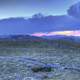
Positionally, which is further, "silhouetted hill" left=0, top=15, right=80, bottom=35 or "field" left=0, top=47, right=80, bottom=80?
"silhouetted hill" left=0, top=15, right=80, bottom=35

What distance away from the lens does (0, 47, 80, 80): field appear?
3180 mm

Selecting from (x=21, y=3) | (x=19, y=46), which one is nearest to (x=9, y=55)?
(x=19, y=46)

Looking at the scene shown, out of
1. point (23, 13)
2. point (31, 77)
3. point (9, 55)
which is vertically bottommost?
point (31, 77)

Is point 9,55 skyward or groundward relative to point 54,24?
groundward

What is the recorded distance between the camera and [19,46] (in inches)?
134

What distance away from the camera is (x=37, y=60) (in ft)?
10.9

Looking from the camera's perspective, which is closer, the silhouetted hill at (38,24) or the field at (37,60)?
the field at (37,60)

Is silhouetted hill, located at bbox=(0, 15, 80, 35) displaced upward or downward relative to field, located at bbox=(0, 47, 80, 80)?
upward

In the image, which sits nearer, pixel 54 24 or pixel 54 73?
pixel 54 73

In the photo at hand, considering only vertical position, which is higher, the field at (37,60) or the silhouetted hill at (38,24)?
the silhouetted hill at (38,24)

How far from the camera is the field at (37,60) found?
10.4ft

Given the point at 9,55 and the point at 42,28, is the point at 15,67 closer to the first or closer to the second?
the point at 9,55

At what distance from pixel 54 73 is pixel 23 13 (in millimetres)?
948

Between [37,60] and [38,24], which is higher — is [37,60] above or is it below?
below
